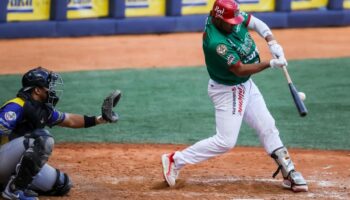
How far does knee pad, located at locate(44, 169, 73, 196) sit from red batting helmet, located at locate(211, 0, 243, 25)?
71.8 inches

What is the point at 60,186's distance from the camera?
660 centimetres

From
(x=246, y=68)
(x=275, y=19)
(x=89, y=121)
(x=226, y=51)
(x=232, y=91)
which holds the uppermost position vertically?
(x=226, y=51)

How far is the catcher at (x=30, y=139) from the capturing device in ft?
20.2

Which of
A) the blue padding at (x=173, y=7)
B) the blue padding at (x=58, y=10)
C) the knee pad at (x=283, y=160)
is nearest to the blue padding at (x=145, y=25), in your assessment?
the blue padding at (x=173, y=7)

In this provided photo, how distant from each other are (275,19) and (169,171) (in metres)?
10.5

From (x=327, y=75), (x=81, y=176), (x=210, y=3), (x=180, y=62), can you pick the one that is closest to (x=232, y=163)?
(x=81, y=176)

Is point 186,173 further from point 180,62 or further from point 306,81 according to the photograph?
point 180,62

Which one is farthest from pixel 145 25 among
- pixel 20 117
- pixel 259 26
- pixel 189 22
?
pixel 20 117

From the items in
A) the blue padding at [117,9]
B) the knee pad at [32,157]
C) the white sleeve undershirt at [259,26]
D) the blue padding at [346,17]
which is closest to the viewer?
the knee pad at [32,157]

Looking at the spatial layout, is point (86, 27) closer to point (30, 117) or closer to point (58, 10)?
point (58, 10)

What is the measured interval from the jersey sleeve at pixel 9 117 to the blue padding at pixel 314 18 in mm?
11671

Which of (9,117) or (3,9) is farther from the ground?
(9,117)

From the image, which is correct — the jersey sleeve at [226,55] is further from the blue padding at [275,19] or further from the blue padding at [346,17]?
the blue padding at [346,17]

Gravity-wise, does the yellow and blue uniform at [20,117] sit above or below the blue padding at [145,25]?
above
